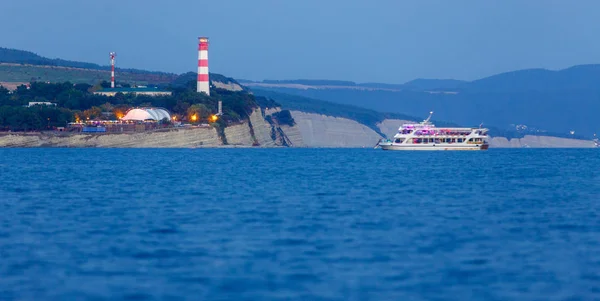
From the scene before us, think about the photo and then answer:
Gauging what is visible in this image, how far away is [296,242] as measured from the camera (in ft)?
79.1

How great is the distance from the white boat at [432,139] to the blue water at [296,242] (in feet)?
226

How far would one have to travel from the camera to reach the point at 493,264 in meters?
21.2

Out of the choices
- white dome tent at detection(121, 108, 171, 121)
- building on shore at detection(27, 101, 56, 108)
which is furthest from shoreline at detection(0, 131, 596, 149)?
building on shore at detection(27, 101, 56, 108)

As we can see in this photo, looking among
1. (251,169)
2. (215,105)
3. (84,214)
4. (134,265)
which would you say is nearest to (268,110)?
(215,105)

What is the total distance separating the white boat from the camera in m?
113

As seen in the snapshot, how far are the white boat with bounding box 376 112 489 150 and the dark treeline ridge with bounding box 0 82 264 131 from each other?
2349 centimetres

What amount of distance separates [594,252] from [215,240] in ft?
29.2

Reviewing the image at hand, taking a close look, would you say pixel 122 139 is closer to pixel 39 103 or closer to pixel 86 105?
pixel 86 105

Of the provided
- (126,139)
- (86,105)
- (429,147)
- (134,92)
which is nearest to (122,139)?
(126,139)

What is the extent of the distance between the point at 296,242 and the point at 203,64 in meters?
110

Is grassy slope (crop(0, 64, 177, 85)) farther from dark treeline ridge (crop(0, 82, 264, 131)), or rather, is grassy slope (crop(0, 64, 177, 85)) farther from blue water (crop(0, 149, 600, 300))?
blue water (crop(0, 149, 600, 300))

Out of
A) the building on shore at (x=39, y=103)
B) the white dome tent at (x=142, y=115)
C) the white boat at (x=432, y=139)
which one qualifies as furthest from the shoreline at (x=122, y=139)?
the white boat at (x=432, y=139)

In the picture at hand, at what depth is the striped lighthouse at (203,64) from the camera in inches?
5094

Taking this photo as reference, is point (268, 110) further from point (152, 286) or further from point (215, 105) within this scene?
point (152, 286)
